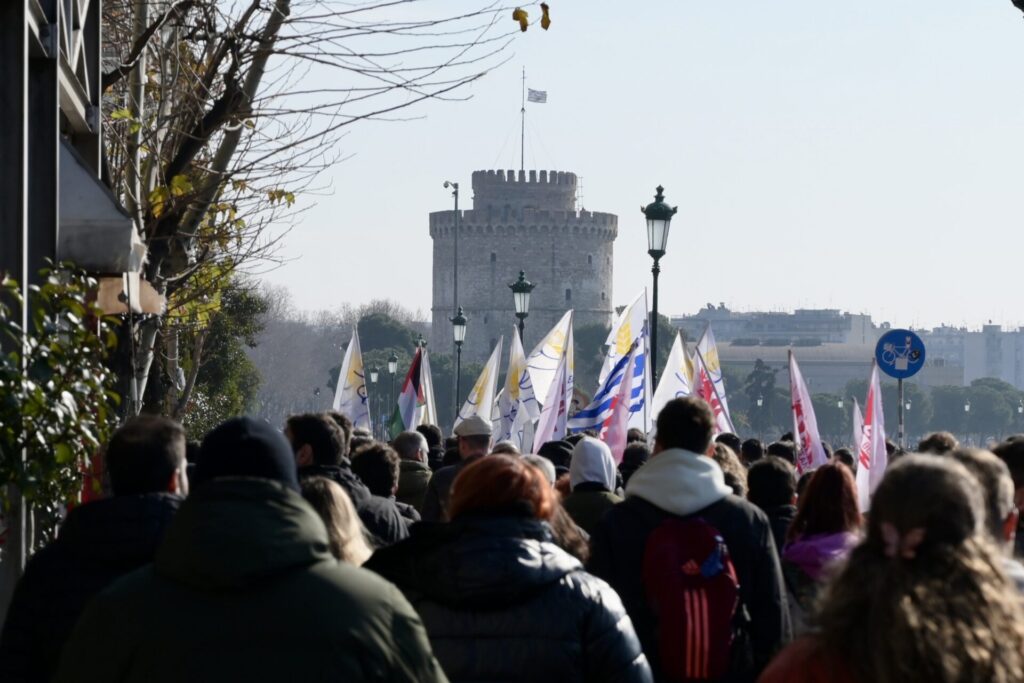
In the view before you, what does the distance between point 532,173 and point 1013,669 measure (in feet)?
335

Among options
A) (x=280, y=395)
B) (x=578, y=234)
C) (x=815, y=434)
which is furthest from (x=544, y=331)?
(x=815, y=434)

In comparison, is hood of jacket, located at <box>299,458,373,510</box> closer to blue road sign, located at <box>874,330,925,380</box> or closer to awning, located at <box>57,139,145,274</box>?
awning, located at <box>57,139,145,274</box>

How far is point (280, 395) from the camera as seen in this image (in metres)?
132

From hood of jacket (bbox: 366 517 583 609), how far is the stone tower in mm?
98392

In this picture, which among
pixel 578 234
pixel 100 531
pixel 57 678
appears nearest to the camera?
pixel 57 678

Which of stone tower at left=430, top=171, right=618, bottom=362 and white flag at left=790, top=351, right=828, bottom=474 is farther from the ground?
stone tower at left=430, top=171, right=618, bottom=362

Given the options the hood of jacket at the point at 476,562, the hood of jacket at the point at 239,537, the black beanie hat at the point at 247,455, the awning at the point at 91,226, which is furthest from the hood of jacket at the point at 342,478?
the hood of jacket at the point at 239,537

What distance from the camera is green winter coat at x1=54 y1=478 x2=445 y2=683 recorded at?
2.96 metres

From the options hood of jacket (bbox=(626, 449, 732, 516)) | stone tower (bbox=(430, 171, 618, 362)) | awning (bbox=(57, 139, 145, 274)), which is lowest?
hood of jacket (bbox=(626, 449, 732, 516))

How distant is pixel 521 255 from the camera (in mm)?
103188

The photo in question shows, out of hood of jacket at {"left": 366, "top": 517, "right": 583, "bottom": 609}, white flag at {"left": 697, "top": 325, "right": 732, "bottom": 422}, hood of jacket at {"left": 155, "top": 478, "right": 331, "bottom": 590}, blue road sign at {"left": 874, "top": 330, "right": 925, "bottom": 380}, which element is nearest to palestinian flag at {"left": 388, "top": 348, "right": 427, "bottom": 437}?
white flag at {"left": 697, "top": 325, "right": 732, "bottom": 422}

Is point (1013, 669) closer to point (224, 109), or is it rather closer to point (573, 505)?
point (573, 505)

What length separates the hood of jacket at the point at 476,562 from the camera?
4059 mm

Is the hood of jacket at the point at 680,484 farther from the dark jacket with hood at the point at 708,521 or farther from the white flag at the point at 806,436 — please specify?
the white flag at the point at 806,436
